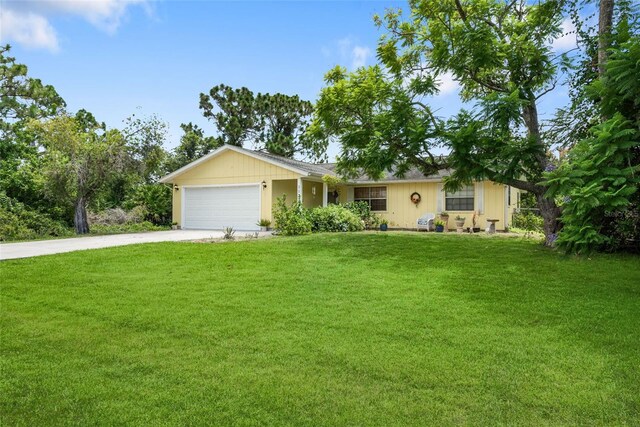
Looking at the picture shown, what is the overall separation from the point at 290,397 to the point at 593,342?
282 cm

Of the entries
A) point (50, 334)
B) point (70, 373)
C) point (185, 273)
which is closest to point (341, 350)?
point (70, 373)

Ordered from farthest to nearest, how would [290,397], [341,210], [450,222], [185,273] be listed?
[450,222] → [341,210] → [185,273] → [290,397]

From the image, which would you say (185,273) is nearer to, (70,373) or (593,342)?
(70,373)

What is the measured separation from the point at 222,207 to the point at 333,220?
6.07 meters

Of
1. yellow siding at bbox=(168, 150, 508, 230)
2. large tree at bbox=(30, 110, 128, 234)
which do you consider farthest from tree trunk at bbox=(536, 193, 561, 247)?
large tree at bbox=(30, 110, 128, 234)

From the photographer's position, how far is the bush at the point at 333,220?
14.7 meters

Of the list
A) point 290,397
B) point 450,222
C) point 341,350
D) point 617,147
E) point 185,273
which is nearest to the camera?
point 290,397

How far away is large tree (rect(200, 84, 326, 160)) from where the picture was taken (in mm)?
29891

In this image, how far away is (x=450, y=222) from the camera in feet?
56.1

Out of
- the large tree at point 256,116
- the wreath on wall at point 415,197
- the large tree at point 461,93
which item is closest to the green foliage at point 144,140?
the large tree at point 461,93

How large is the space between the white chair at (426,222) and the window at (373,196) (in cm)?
207

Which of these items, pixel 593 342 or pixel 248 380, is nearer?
pixel 248 380

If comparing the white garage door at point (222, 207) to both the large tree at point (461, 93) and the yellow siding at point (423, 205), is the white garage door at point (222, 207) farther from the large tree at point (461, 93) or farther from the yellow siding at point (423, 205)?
the large tree at point (461, 93)

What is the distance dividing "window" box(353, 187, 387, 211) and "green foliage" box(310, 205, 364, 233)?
9.14ft
